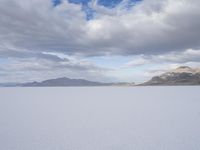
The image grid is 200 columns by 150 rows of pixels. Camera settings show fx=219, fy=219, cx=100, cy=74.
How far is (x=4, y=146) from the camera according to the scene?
1293 cm

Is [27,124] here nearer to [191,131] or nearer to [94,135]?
[94,135]

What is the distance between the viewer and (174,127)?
18328mm

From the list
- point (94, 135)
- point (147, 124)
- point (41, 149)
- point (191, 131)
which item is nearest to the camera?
point (41, 149)

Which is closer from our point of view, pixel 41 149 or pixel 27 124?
pixel 41 149

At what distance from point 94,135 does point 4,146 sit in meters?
6.00

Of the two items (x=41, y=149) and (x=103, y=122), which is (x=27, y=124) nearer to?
(x=103, y=122)

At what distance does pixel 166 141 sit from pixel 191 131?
4027 mm

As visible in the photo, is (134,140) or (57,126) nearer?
(134,140)

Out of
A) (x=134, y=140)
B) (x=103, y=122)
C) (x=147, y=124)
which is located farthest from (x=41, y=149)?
(x=147, y=124)

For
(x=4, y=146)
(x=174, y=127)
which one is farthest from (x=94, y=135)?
(x=174, y=127)

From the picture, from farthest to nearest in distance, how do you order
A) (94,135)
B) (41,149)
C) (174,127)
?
(174,127) → (94,135) → (41,149)

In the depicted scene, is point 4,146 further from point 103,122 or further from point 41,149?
point 103,122

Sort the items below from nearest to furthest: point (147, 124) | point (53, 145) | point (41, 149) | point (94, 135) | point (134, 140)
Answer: point (41, 149) → point (53, 145) → point (134, 140) → point (94, 135) → point (147, 124)

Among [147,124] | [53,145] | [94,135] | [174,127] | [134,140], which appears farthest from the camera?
A: [147,124]
